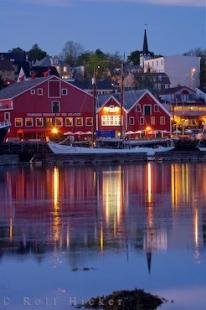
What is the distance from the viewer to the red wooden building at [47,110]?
91188 millimetres

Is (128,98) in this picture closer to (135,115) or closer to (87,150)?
(135,115)

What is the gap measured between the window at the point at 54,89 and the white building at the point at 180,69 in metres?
63.4

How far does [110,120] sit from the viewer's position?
97.9 metres

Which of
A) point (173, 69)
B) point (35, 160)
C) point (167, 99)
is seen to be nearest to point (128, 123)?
point (35, 160)

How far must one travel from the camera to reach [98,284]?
17.4 meters

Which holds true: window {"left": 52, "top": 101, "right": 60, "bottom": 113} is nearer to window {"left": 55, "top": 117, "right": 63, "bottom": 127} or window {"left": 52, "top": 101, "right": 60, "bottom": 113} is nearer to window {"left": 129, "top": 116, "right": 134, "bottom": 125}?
window {"left": 55, "top": 117, "right": 63, "bottom": 127}

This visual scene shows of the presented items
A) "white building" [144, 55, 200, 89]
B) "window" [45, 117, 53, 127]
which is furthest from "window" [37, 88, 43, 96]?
"white building" [144, 55, 200, 89]

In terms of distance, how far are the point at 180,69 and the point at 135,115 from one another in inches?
2610

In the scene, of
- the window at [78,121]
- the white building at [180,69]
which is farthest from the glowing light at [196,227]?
the white building at [180,69]

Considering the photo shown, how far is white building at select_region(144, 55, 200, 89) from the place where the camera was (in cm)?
15525

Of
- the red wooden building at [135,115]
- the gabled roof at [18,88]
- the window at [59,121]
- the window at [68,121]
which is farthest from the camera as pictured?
the red wooden building at [135,115]

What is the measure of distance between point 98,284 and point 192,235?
743cm

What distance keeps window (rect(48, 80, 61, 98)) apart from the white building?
208 ft

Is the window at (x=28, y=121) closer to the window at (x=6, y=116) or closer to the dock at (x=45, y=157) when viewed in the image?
the window at (x=6, y=116)
